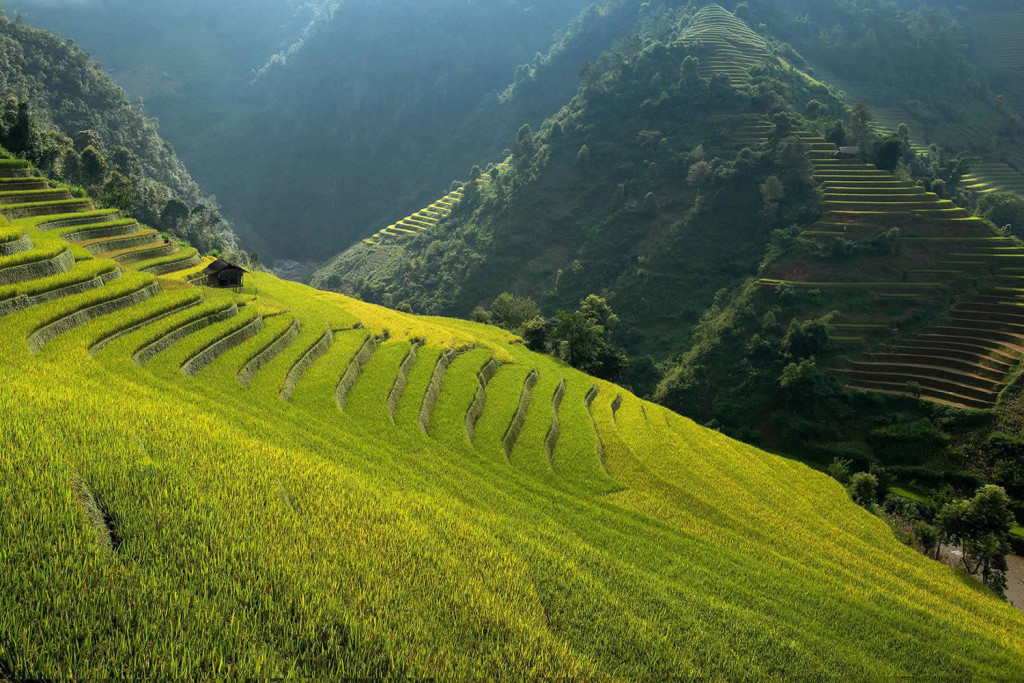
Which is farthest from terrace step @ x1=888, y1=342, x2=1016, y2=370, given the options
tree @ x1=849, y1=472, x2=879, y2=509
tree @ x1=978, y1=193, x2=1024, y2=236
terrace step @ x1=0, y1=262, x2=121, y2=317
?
terrace step @ x1=0, y1=262, x2=121, y2=317

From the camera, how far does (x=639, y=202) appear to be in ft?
230

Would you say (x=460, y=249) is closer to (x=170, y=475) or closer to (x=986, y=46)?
(x=170, y=475)

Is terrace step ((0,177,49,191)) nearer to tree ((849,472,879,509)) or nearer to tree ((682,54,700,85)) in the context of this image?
tree ((849,472,879,509))

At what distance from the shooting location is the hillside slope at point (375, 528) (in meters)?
6.49

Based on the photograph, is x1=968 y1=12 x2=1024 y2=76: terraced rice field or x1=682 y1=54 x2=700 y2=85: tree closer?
x1=682 y1=54 x2=700 y2=85: tree

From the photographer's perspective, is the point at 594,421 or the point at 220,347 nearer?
the point at 220,347

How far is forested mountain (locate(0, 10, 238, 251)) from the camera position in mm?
49031

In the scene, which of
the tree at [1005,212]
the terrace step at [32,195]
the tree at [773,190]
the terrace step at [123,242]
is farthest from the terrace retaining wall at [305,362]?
the tree at [1005,212]

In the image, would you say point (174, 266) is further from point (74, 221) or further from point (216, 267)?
point (74, 221)

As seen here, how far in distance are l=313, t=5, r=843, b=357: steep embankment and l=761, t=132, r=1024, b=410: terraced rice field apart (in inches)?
252

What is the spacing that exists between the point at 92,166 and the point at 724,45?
92584mm

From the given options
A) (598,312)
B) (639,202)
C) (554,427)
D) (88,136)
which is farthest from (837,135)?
(88,136)

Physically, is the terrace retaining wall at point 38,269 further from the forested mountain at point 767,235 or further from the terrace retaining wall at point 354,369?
the forested mountain at point 767,235

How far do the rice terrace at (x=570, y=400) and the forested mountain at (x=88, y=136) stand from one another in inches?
23.3
